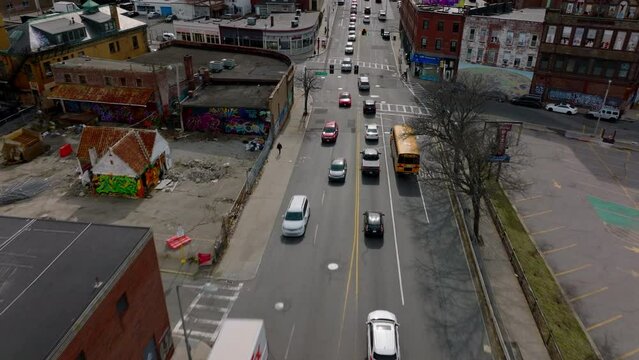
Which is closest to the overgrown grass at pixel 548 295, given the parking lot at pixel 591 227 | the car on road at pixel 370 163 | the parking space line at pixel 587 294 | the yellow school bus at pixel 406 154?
the parking lot at pixel 591 227

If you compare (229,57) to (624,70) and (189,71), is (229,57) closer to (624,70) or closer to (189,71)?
(189,71)

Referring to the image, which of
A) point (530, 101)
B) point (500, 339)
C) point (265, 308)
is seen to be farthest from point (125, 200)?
point (530, 101)

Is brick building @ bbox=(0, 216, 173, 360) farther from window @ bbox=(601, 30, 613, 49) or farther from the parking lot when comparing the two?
window @ bbox=(601, 30, 613, 49)

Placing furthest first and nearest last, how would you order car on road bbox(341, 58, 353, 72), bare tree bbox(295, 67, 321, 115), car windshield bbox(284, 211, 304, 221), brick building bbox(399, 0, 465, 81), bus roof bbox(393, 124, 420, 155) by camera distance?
car on road bbox(341, 58, 353, 72), brick building bbox(399, 0, 465, 81), bare tree bbox(295, 67, 321, 115), bus roof bbox(393, 124, 420, 155), car windshield bbox(284, 211, 304, 221)

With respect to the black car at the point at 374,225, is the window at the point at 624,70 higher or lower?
higher

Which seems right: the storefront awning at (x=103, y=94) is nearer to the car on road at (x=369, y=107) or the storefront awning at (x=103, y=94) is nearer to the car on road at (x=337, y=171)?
the car on road at (x=337, y=171)


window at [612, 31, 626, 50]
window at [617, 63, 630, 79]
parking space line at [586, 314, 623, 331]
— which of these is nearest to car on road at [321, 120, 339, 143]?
parking space line at [586, 314, 623, 331]

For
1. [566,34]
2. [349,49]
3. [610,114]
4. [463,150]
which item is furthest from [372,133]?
[349,49]

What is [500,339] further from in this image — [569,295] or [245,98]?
[245,98]
